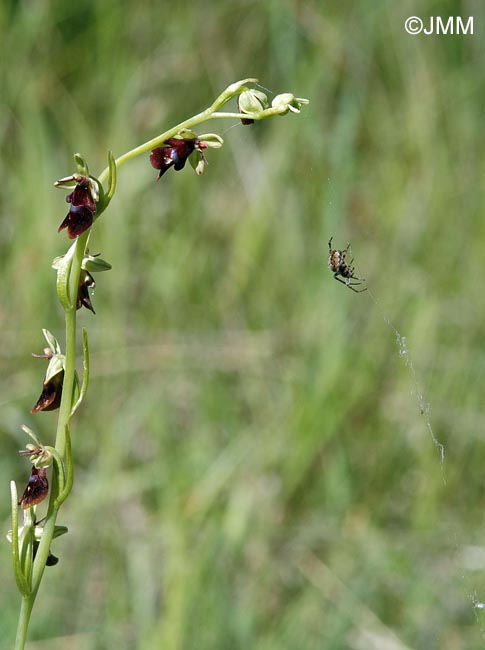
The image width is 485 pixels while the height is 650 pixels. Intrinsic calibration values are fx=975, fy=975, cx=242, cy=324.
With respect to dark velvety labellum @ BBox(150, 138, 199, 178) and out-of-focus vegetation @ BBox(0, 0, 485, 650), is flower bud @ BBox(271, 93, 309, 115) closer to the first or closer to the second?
dark velvety labellum @ BBox(150, 138, 199, 178)

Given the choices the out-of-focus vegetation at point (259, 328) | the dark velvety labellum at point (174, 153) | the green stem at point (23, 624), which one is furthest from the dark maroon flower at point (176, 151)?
the out-of-focus vegetation at point (259, 328)

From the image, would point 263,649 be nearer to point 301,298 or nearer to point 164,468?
point 164,468

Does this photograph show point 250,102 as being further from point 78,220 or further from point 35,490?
point 35,490

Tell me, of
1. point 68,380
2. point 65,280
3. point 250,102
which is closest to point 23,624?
point 68,380

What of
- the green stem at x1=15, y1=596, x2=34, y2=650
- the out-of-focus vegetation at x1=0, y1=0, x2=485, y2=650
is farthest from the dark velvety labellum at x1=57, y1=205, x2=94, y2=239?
the out-of-focus vegetation at x1=0, y1=0, x2=485, y2=650

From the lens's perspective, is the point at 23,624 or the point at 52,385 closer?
the point at 23,624

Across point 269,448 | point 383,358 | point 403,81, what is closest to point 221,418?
point 269,448

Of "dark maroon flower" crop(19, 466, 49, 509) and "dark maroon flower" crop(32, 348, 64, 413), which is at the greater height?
"dark maroon flower" crop(32, 348, 64, 413)
